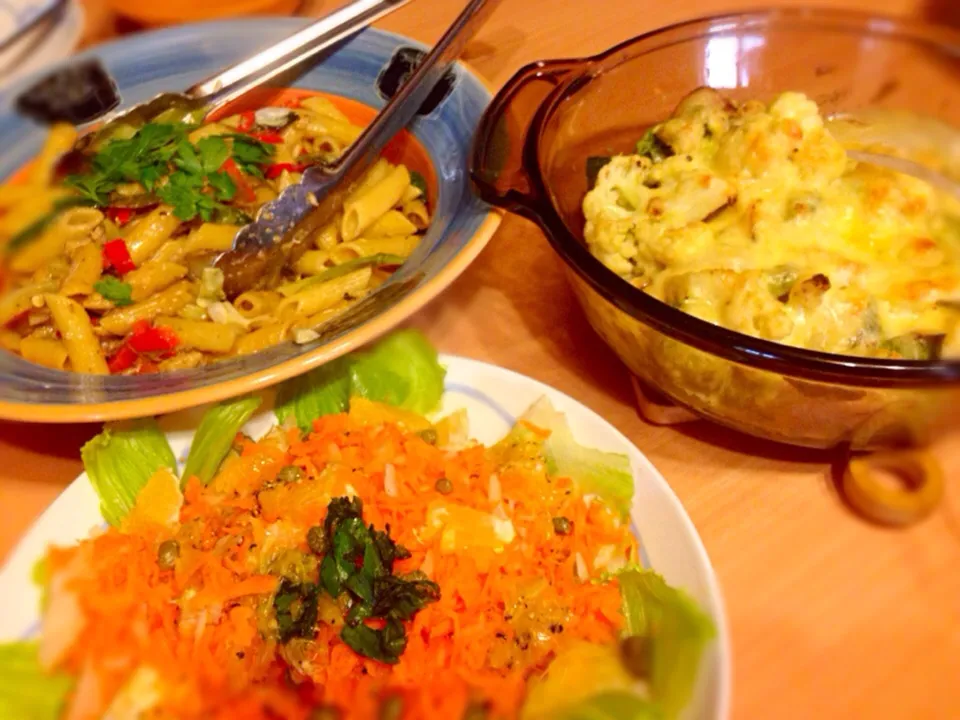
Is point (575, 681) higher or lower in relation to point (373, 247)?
lower

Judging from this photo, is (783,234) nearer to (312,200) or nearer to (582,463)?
(582,463)

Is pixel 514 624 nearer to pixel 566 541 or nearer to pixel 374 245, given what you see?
pixel 566 541

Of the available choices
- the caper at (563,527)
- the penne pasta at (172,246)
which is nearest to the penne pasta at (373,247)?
the penne pasta at (172,246)

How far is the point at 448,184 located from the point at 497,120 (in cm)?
18

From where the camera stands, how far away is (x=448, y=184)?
1107 millimetres

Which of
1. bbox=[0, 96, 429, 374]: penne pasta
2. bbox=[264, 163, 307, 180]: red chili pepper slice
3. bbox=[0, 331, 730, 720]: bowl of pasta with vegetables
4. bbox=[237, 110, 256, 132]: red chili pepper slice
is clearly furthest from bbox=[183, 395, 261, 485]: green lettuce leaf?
bbox=[237, 110, 256, 132]: red chili pepper slice

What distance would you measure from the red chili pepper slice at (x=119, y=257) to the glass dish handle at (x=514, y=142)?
49 centimetres

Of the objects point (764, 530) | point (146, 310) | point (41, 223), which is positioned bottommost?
point (764, 530)

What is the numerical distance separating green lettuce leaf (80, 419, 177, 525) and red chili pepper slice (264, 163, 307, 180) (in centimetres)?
46

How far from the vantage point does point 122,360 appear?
1009mm

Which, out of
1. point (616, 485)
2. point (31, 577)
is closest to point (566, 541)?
point (616, 485)

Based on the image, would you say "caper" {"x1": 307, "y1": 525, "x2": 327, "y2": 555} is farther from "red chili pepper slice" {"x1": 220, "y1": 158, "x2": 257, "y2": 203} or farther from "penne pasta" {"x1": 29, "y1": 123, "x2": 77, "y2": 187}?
"penne pasta" {"x1": 29, "y1": 123, "x2": 77, "y2": 187}

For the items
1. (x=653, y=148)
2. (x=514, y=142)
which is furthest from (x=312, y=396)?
(x=653, y=148)

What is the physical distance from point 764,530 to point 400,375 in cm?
42
